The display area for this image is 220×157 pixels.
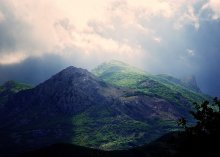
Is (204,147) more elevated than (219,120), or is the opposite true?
(219,120)

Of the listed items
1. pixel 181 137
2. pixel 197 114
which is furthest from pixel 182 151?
pixel 197 114

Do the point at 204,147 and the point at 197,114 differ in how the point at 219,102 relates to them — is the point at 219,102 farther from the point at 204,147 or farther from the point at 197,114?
the point at 204,147

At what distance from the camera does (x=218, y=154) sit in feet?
265

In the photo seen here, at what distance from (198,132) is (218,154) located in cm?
684

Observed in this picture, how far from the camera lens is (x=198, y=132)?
84.8 m

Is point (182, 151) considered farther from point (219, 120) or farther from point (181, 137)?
point (219, 120)

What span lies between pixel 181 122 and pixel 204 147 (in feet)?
25.0

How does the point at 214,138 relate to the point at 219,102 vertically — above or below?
below

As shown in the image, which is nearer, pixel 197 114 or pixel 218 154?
pixel 218 154

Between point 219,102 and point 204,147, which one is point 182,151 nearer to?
point 204,147

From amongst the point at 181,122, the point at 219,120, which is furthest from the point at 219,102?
the point at 181,122

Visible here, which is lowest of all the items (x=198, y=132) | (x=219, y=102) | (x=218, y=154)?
(x=218, y=154)

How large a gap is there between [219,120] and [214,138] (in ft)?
17.2

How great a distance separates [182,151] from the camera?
279 feet
